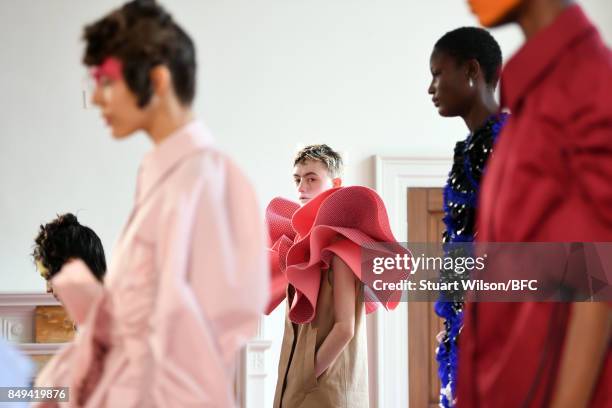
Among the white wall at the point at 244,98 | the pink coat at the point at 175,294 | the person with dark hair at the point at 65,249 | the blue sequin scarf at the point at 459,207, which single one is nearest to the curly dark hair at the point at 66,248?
the person with dark hair at the point at 65,249

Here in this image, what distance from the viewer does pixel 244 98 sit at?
5.00 m

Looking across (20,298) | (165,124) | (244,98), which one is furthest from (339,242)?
(244,98)

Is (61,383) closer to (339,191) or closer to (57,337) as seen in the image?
(339,191)

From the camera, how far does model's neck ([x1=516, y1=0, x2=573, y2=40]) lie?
1107mm

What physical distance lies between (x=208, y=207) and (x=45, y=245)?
3.60 feet

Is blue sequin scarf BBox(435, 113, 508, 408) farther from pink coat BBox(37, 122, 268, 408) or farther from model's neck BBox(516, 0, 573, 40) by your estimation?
pink coat BBox(37, 122, 268, 408)

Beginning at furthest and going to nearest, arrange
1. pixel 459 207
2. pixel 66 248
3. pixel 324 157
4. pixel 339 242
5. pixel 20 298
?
1. pixel 20 298
2. pixel 324 157
3. pixel 339 242
4. pixel 66 248
5. pixel 459 207

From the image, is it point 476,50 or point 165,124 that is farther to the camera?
point 476,50

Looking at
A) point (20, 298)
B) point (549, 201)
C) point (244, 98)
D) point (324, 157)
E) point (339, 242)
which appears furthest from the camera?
point (244, 98)

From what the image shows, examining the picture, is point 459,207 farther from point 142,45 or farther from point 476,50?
point 142,45

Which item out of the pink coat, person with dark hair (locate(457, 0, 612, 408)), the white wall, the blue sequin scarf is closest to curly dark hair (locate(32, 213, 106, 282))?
the blue sequin scarf

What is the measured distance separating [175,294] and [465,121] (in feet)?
2.81

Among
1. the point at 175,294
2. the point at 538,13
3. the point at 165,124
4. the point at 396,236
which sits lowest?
the point at 175,294

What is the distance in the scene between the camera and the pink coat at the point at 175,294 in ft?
3.46
